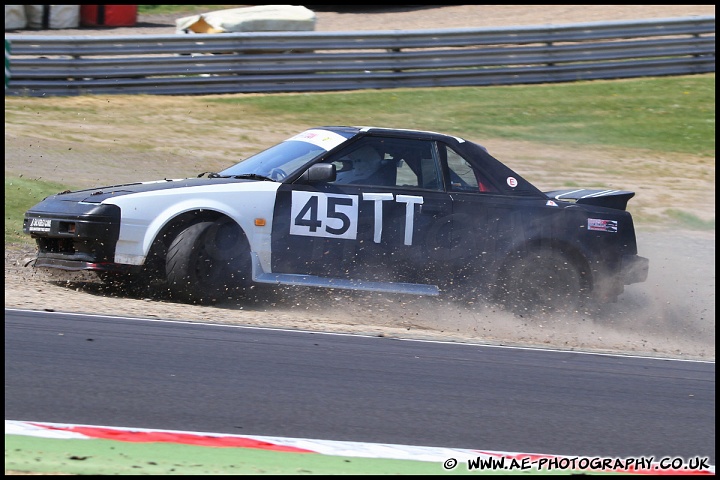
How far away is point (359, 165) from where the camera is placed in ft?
26.7

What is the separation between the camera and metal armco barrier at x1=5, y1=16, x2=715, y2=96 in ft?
52.6

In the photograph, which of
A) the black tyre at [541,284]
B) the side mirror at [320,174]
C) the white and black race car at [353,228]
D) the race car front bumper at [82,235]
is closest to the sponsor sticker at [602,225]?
the white and black race car at [353,228]

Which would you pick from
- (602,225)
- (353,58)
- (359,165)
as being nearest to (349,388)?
(359,165)

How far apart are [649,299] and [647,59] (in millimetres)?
10615

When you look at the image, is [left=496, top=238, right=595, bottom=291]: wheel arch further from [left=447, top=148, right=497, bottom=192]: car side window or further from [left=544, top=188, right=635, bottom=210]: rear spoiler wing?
[left=447, top=148, right=497, bottom=192]: car side window

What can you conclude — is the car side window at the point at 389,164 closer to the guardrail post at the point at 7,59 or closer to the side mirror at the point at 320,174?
the side mirror at the point at 320,174

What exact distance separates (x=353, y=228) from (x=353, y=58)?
1006 centimetres

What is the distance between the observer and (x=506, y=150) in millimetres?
15062

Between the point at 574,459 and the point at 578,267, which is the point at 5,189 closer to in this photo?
the point at 578,267

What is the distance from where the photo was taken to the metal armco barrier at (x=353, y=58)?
52.6ft

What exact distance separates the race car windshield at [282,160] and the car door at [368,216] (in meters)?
0.21

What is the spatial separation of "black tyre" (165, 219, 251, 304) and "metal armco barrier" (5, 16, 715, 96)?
922 cm

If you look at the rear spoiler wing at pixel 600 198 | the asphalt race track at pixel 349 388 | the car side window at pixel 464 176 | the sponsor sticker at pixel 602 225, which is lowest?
the asphalt race track at pixel 349 388

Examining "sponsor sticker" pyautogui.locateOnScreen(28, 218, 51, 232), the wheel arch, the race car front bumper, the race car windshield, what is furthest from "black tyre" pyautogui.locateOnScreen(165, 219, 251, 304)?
the wheel arch
